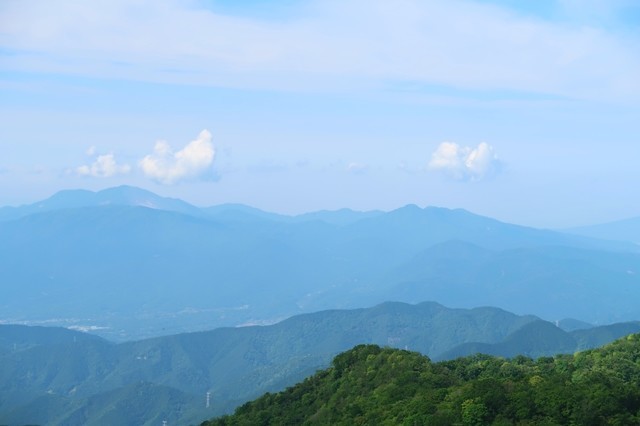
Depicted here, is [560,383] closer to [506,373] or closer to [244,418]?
[506,373]

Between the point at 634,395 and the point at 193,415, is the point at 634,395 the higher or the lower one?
the higher one

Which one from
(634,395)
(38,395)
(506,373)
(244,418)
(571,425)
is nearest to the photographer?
(571,425)

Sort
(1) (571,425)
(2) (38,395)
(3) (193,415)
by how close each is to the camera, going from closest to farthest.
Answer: (1) (571,425) → (3) (193,415) → (2) (38,395)

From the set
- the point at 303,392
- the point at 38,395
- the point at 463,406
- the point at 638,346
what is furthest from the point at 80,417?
the point at 463,406

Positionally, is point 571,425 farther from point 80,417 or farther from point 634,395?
point 80,417

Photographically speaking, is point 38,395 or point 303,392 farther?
point 38,395

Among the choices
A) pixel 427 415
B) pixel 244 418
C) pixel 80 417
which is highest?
pixel 427 415
